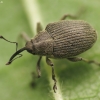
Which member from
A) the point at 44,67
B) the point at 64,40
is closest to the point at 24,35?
the point at 44,67

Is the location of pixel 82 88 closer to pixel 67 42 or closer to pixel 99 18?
pixel 67 42

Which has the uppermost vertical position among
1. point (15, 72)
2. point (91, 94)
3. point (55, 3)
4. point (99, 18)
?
point (55, 3)

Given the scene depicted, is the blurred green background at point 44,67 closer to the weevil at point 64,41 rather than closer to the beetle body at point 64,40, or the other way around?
the weevil at point 64,41

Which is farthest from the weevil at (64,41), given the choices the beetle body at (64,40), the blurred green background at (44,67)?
the blurred green background at (44,67)

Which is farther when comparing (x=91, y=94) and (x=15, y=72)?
(x=15, y=72)

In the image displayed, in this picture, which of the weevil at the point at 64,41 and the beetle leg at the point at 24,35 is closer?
the weevil at the point at 64,41

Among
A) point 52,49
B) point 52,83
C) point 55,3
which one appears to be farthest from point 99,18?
point 52,83

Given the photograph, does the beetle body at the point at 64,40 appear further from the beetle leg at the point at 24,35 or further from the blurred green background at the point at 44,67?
the beetle leg at the point at 24,35

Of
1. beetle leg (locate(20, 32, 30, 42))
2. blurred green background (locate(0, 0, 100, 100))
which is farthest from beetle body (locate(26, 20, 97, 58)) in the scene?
beetle leg (locate(20, 32, 30, 42))
